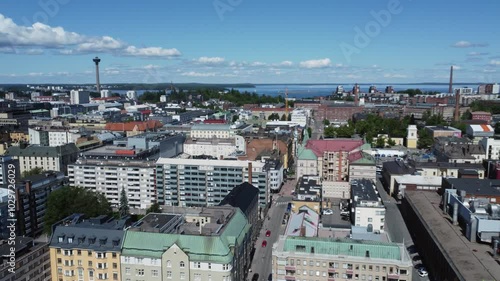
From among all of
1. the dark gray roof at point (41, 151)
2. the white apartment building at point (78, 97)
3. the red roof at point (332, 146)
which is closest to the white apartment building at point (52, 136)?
the dark gray roof at point (41, 151)

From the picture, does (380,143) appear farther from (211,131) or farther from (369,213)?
(369,213)

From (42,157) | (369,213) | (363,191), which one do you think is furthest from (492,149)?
(42,157)

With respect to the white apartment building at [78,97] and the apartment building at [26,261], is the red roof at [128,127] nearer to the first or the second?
the apartment building at [26,261]

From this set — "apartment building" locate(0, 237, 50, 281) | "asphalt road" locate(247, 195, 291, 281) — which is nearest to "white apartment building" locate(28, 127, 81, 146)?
"asphalt road" locate(247, 195, 291, 281)

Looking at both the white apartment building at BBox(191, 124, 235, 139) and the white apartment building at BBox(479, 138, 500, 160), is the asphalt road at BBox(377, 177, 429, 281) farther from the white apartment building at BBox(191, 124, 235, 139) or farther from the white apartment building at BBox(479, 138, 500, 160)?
the white apartment building at BBox(191, 124, 235, 139)

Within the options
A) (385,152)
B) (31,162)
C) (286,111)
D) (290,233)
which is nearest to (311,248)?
(290,233)
